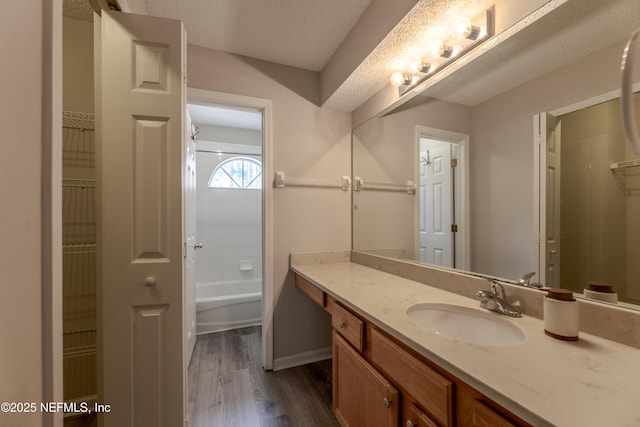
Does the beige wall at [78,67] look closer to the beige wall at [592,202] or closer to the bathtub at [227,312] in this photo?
the bathtub at [227,312]

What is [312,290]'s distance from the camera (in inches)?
66.6

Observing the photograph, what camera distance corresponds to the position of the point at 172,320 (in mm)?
1171

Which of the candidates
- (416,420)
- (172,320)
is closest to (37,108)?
(172,320)

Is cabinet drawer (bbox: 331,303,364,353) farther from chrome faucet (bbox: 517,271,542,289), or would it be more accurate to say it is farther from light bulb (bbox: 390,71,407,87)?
light bulb (bbox: 390,71,407,87)

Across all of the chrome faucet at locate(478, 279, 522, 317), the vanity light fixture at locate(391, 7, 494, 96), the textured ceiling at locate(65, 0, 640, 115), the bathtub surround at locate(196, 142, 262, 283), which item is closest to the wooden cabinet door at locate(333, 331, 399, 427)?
the chrome faucet at locate(478, 279, 522, 317)

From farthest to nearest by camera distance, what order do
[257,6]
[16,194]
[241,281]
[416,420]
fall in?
[241,281], [257,6], [416,420], [16,194]

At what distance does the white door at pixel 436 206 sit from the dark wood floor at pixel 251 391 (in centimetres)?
115

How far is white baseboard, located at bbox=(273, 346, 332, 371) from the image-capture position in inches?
77.2

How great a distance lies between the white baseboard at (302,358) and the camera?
6.43 feet

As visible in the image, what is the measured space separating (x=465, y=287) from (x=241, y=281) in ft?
9.57

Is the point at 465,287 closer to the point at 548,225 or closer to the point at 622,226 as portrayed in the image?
the point at 548,225

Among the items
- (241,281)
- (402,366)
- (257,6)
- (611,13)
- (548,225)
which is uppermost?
(257,6)

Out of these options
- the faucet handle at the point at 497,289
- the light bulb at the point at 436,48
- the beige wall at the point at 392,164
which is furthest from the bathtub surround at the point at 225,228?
the faucet handle at the point at 497,289

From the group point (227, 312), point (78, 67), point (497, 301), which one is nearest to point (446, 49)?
point (497, 301)
